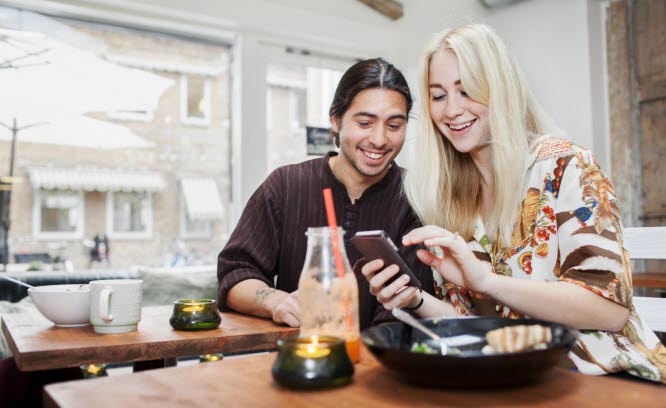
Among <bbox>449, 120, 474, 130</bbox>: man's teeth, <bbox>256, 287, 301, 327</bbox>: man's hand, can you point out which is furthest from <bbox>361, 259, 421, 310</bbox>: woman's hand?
<bbox>449, 120, 474, 130</bbox>: man's teeth

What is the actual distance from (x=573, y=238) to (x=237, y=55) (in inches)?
117

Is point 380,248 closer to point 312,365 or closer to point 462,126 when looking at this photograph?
point 312,365

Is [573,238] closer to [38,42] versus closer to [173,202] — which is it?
[38,42]

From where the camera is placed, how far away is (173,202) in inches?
193

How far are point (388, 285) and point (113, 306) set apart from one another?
0.55 meters

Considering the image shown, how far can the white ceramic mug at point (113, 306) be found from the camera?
47.5 inches

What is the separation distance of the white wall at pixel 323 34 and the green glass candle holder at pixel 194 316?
2412 mm

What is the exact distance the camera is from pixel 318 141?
397 cm

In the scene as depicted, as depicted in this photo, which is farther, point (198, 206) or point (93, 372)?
point (198, 206)

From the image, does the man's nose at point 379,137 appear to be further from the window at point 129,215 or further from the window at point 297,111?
the window at point 129,215

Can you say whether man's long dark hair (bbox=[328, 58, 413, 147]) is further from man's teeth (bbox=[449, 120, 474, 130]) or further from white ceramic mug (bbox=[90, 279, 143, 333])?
white ceramic mug (bbox=[90, 279, 143, 333])

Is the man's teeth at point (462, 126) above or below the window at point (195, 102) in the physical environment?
below

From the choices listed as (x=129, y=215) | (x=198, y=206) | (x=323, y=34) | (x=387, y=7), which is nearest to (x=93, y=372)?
Answer: (x=323, y=34)

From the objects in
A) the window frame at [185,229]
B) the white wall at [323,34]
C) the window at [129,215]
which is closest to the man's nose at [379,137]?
the white wall at [323,34]
